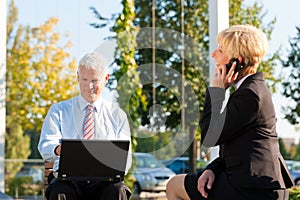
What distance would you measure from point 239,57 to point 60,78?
492 cm

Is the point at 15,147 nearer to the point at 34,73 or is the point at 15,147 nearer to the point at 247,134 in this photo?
the point at 34,73

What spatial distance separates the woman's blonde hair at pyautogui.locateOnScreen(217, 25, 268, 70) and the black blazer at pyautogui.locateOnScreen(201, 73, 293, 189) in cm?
10

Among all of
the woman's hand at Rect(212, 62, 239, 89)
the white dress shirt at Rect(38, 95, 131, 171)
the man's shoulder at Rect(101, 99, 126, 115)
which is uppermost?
the woman's hand at Rect(212, 62, 239, 89)

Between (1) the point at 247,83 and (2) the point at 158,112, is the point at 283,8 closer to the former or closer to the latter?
(2) the point at 158,112

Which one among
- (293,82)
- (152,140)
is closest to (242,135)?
(152,140)

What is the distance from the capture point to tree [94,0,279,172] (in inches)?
288

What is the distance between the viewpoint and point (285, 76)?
25.5 feet

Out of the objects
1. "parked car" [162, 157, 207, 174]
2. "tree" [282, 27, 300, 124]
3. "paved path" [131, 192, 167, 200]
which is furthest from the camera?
"parked car" [162, 157, 207, 174]

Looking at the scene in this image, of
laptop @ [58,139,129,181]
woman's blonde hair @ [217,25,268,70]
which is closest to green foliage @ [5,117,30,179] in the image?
laptop @ [58,139,129,181]

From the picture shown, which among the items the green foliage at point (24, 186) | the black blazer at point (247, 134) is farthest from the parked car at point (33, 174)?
the black blazer at point (247, 134)

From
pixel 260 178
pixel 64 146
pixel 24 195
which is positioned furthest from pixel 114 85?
pixel 260 178

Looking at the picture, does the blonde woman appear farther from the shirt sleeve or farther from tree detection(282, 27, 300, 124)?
tree detection(282, 27, 300, 124)

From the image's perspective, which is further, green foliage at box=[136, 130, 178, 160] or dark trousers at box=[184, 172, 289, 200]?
green foliage at box=[136, 130, 178, 160]

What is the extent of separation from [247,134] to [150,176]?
6.40 metres
